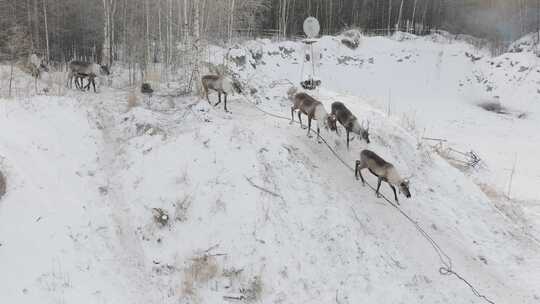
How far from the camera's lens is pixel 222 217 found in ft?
25.5

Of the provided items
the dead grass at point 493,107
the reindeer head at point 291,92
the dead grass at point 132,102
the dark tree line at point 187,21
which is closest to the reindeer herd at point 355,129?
the reindeer head at point 291,92

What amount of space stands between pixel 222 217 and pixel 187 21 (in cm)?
770

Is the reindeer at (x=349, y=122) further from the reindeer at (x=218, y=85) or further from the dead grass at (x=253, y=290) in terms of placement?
the dead grass at (x=253, y=290)

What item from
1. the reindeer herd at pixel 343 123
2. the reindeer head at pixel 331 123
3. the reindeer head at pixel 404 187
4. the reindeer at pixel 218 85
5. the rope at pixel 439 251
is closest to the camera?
the rope at pixel 439 251

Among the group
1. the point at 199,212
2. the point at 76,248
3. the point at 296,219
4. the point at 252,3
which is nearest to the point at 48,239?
the point at 76,248

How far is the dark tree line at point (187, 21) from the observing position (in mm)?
20000

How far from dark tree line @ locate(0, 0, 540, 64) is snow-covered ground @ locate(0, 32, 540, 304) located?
467 cm

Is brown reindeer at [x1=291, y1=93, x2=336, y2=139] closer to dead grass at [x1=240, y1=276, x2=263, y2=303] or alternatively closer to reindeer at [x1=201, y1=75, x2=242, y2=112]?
reindeer at [x1=201, y1=75, x2=242, y2=112]

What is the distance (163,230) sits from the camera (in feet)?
25.1

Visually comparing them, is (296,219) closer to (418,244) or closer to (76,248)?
(418,244)

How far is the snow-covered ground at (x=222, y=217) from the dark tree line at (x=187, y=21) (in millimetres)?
4665

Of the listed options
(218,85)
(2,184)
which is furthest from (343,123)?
(2,184)

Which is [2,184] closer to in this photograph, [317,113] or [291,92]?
[317,113]

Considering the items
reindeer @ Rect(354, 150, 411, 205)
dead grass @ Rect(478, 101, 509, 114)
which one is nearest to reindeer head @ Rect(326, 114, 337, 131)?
reindeer @ Rect(354, 150, 411, 205)
